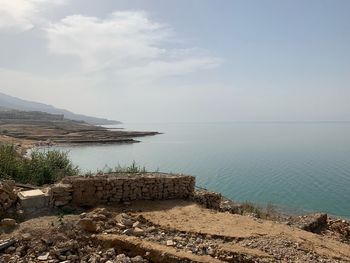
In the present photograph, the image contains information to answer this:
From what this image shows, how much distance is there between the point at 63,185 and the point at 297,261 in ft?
22.1

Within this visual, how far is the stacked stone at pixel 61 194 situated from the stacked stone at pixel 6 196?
3.45 ft

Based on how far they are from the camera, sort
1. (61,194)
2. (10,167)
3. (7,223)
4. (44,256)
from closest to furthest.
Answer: (44,256)
(7,223)
(61,194)
(10,167)

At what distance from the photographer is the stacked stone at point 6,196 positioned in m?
10.2

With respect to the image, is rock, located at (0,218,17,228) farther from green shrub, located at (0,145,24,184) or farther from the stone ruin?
green shrub, located at (0,145,24,184)

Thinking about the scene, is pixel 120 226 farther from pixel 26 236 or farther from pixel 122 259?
pixel 26 236

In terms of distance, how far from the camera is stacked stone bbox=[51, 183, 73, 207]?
11.1 meters

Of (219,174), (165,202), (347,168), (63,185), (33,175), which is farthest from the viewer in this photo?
(347,168)

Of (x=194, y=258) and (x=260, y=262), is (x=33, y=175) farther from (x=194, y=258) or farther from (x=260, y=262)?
(x=260, y=262)

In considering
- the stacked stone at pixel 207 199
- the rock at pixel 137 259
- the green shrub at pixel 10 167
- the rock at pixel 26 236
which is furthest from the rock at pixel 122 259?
the green shrub at pixel 10 167

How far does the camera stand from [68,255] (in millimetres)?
8320

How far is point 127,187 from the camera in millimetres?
11977

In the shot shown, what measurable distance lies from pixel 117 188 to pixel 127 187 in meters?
0.33

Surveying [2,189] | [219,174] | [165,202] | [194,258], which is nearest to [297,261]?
[194,258]

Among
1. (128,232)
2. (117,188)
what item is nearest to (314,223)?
(117,188)
